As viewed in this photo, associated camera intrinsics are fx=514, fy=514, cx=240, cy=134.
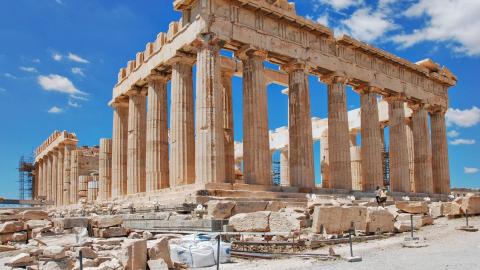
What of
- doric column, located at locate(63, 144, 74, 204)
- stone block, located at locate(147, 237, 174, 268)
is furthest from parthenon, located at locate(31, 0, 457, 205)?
stone block, located at locate(147, 237, 174, 268)

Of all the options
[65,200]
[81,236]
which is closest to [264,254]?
[81,236]

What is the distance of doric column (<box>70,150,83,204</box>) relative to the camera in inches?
1737

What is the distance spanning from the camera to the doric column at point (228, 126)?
2777cm

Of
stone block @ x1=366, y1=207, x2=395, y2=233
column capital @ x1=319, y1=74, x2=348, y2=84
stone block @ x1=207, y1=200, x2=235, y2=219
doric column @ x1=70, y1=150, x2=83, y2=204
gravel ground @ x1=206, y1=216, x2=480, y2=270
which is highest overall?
column capital @ x1=319, y1=74, x2=348, y2=84

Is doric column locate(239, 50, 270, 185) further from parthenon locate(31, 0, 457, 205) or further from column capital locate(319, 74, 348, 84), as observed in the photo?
column capital locate(319, 74, 348, 84)

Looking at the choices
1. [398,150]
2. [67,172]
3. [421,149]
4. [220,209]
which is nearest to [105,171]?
[67,172]

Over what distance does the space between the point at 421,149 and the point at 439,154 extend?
2.75 meters

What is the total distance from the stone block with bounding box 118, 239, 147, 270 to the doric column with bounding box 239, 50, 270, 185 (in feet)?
49.6

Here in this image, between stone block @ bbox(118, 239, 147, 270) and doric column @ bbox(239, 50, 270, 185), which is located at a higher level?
doric column @ bbox(239, 50, 270, 185)

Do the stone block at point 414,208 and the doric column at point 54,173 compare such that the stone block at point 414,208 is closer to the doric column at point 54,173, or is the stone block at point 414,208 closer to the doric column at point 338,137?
the doric column at point 338,137

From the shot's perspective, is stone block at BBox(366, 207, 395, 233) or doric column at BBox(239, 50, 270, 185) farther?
doric column at BBox(239, 50, 270, 185)

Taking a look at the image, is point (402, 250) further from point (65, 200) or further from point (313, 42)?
point (65, 200)

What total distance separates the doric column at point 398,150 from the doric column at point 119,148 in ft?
57.5

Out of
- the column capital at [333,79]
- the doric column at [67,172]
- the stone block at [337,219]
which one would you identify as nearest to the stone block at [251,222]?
the stone block at [337,219]
